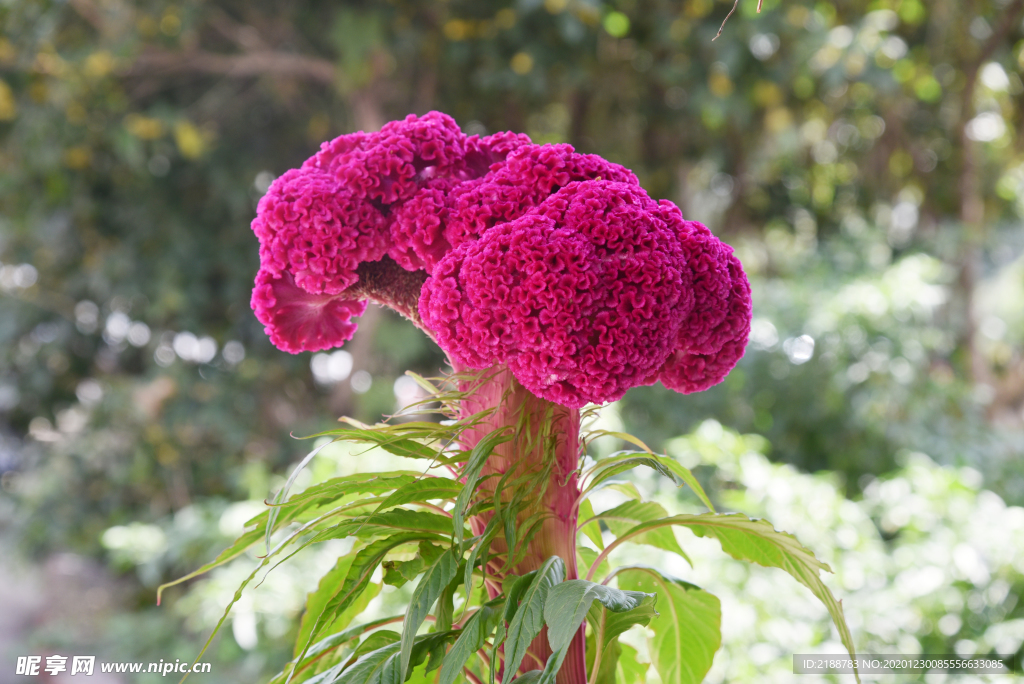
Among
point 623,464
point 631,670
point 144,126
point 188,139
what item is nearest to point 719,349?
point 623,464

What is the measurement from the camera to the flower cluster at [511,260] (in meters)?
0.50

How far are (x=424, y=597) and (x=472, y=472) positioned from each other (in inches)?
4.0

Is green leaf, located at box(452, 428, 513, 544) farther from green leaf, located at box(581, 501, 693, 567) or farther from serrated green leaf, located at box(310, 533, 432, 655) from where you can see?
green leaf, located at box(581, 501, 693, 567)

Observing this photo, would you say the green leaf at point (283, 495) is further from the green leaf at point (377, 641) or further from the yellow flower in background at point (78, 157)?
the yellow flower in background at point (78, 157)

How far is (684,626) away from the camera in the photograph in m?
0.67

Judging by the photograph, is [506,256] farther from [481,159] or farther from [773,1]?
[773,1]

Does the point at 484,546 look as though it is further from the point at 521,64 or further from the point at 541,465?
the point at 521,64

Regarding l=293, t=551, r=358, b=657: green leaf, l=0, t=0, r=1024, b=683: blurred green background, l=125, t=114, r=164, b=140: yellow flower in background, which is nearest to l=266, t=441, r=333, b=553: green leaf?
l=293, t=551, r=358, b=657: green leaf

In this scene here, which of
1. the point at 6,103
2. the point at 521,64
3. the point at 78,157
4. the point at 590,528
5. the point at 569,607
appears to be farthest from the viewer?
the point at 78,157

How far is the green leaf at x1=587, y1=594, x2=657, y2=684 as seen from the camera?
53 centimetres

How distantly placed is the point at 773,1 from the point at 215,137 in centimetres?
214

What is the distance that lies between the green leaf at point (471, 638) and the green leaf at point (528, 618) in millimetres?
25

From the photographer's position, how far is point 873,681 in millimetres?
1223

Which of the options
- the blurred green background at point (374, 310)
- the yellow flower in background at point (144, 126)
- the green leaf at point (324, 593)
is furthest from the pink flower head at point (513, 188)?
the yellow flower in background at point (144, 126)
